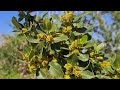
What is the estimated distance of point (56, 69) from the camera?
3.89 ft

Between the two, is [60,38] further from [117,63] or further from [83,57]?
[117,63]

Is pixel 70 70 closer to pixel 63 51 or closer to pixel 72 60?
pixel 72 60

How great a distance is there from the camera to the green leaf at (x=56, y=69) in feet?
3.87

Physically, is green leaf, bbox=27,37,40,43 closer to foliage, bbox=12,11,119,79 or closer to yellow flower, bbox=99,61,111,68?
foliage, bbox=12,11,119,79

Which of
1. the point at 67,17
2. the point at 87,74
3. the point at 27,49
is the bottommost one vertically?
the point at 87,74

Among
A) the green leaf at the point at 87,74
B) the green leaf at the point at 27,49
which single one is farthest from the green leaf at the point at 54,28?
the green leaf at the point at 87,74

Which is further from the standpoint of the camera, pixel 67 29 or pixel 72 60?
pixel 67 29

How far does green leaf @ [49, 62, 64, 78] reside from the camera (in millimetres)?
1179

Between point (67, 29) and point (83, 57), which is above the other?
point (67, 29)

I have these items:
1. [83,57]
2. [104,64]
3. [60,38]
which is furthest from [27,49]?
[104,64]

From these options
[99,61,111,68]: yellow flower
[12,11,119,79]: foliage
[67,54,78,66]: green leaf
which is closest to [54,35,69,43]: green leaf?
[12,11,119,79]: foliage
